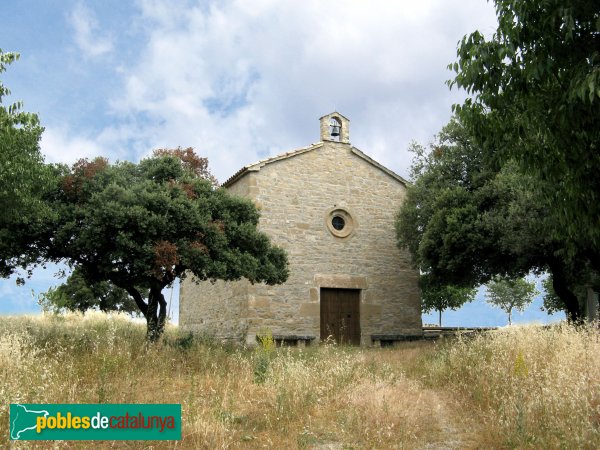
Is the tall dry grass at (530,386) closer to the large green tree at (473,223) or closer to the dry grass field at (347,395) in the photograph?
the dry grass field at (347,395)

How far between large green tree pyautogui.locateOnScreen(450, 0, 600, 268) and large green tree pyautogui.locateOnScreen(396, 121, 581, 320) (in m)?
7.29

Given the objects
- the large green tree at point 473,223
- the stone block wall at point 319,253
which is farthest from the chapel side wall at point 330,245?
the large green tree at point 473,223

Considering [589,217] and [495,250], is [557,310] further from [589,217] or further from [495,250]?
[589,217]

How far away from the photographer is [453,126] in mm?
19578

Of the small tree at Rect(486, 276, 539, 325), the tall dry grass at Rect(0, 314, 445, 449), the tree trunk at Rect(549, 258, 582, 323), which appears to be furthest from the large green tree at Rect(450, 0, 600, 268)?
the small tree at Rect(486, 276, 539, 325)

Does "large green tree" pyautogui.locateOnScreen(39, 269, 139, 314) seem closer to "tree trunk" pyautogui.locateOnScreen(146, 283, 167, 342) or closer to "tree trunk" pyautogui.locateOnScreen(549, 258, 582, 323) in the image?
"tree trunk" pyautogui.locateOnScreen(146, 283, 167, 342)

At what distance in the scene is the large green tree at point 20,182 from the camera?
10633 mm

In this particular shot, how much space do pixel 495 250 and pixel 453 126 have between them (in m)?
5.13

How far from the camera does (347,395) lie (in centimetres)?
785

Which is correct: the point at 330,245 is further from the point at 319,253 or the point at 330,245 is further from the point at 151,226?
the point at 151,226

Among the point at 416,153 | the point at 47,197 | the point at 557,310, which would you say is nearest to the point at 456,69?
the point at 47,197

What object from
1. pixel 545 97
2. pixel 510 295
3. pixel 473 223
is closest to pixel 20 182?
pixel 545 97

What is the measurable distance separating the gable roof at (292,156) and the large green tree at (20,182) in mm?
8586

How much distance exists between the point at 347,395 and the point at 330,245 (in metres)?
13.5
